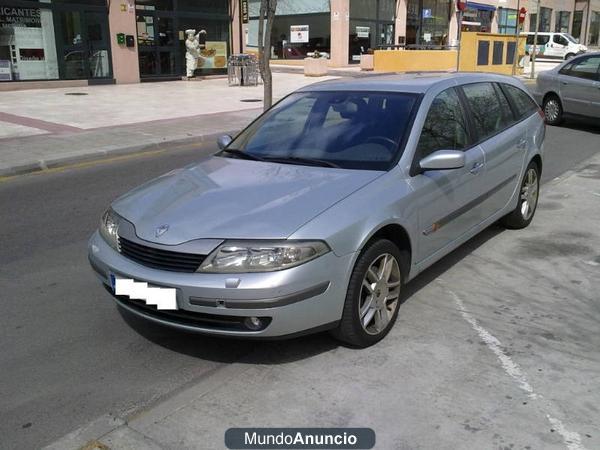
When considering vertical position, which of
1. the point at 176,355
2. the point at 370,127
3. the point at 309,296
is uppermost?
the point at 370,127

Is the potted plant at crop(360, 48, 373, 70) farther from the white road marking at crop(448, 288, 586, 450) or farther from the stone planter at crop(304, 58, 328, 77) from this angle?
the white road marking at crop(448, 288, 586, 450)

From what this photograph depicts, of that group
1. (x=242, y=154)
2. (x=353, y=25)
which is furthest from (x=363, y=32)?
(x=242, y=154)

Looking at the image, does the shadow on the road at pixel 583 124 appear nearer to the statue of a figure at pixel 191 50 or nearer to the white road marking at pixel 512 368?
the white road marking at pixel 512 368

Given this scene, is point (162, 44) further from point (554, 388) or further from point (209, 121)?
point (554, 388)

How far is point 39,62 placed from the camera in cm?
1964

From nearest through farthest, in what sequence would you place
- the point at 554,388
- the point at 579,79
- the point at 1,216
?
the point at 554,388 < the point at 1,216 < the point at 579,79

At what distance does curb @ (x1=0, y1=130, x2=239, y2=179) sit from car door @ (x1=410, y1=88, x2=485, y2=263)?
6.77 meters

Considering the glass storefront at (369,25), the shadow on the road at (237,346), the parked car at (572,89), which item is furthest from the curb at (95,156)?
the glass storefront at (369,25)

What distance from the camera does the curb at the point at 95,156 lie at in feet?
29.7

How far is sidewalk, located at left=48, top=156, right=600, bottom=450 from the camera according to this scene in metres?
2.88

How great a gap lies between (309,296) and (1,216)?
15.6 feet

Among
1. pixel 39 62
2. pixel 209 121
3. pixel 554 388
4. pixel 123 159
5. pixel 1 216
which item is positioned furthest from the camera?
pixel 39 62

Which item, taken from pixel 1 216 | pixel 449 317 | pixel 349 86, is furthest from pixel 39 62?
pixel 449 317

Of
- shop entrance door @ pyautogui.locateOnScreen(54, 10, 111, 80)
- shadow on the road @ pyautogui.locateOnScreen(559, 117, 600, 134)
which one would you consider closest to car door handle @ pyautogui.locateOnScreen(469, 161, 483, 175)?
shadow on the road @ pyautogui.locateOnScreen(559, 117, 600, 134)
